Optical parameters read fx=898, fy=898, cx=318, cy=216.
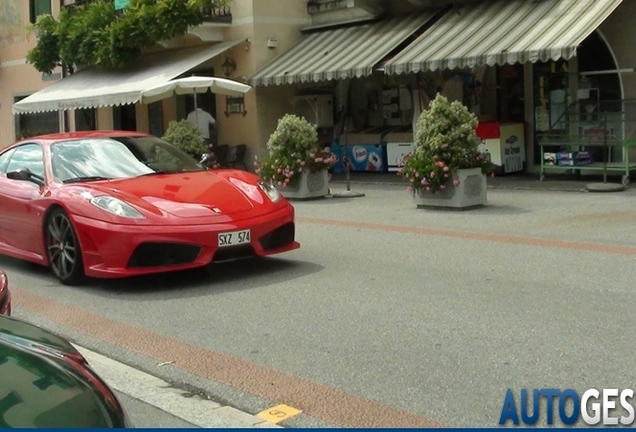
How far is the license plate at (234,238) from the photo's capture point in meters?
7.85

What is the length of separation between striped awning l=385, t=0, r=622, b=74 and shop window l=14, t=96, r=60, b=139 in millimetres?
14758

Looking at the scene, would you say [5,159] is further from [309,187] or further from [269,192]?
[309,187]

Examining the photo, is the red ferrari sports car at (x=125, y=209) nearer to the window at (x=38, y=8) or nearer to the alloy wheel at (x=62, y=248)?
the alloy wheel at (x=62, y=248)

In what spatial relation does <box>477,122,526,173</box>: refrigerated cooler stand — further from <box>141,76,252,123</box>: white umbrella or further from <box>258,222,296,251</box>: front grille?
<box>258,222,296,251</box>: front grille

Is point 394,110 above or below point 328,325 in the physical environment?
above

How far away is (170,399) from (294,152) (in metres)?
10.0

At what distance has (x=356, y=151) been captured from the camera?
2000cm

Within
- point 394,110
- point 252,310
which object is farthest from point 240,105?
point 252,310

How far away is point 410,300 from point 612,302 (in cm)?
155

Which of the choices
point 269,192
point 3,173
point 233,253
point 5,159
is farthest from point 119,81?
point 233,253

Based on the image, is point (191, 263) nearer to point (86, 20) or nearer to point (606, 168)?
point (606, 168)

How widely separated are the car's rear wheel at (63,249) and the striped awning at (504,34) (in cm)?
840

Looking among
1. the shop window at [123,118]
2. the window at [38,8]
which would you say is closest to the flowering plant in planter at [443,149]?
the shop window at [123,118]

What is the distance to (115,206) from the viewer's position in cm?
782
